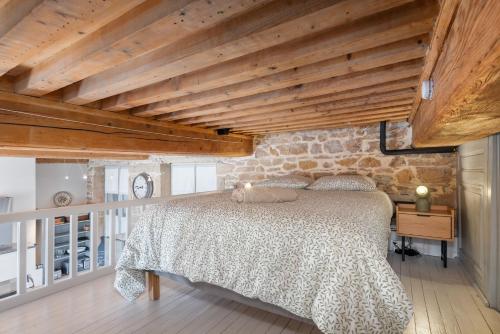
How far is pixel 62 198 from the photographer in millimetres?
6586

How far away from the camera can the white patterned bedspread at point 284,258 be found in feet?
4.35

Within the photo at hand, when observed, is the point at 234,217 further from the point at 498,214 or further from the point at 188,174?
the point at 188,174

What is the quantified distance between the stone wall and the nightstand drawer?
0.61 meters

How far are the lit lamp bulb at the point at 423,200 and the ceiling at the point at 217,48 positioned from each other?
1071 millimetres

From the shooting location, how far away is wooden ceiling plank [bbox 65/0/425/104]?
48.5 inches

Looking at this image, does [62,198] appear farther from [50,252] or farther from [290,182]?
[290,182]

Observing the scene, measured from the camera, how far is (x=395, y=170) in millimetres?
3678

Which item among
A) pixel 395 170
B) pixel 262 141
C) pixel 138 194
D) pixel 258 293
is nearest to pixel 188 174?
pixel 138 194

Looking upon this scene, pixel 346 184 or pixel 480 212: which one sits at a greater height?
pixel 346 184

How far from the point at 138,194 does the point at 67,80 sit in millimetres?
4224

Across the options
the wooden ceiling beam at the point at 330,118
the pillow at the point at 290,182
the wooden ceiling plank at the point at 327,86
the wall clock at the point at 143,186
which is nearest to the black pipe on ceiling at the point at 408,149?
the wooden ceiling beam at the point at 330,118

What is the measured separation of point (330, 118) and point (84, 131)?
289 cm

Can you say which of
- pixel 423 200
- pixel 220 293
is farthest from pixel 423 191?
pixel 220 293

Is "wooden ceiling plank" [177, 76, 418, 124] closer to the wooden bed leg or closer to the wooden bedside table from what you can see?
the wooden bedside table
